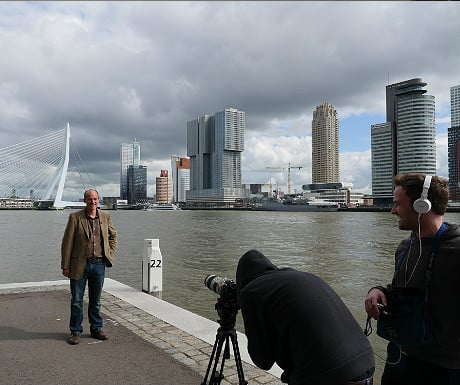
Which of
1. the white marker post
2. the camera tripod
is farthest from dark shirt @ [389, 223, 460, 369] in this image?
the white marker post

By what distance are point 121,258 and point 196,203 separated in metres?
165

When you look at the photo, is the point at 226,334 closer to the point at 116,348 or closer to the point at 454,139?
the point at 116,348

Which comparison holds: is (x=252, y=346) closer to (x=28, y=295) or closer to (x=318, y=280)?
(x=318, y=280)

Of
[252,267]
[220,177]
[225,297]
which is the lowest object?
[225,297]

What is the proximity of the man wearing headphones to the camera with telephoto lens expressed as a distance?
3.30 ft

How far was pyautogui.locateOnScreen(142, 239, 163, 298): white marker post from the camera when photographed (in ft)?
28.0

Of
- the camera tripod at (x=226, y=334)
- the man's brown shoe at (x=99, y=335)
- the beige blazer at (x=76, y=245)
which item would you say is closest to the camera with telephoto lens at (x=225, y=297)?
the camera tripod at (x=226, y=334)

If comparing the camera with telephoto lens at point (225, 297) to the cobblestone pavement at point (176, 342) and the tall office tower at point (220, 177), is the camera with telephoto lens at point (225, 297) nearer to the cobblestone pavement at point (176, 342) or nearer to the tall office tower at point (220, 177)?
the cobblestone pavement at point (176, 342)

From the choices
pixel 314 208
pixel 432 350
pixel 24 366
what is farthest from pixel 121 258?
pixel 314 208

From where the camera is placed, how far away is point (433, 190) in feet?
7.27

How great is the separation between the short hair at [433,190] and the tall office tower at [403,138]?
129749 mm

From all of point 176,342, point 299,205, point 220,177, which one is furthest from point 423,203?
point 220,177

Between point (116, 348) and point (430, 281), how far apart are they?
12.9 feet

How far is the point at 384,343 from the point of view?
7496 millimetres
